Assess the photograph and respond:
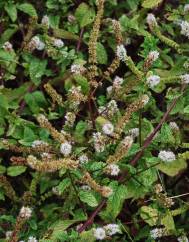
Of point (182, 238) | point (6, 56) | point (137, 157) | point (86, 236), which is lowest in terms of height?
point (182, 238)

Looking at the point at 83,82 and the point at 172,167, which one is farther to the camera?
the point at 172,167

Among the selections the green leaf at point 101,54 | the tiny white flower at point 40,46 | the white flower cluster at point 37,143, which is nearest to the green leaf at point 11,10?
the tiny white flower at point 40,46

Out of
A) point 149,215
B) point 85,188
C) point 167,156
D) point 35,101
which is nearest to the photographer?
point 167,156

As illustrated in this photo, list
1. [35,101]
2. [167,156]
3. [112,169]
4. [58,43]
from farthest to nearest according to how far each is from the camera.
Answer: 1. [35,101]
2. [58,43]
3. [167,156]
4. [112,169]

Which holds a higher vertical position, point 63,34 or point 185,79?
point 63,34

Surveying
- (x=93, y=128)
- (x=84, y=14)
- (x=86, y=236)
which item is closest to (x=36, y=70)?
(x=84, y=14)

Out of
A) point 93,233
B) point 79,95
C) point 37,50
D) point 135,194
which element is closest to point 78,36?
point 37,50

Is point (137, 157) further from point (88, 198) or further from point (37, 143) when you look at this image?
point (37, 143)

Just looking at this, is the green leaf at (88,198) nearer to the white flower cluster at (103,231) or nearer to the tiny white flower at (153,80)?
the white flower cluster at (103,231)

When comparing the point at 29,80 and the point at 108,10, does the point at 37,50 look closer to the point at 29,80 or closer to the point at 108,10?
the point at 29,80
